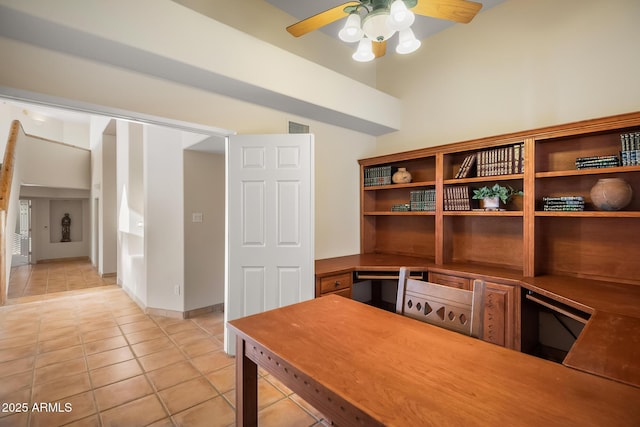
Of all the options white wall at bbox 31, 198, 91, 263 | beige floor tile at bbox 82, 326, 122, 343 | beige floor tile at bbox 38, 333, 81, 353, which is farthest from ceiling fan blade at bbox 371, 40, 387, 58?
white wall at bbox 31, 198, 91, 263

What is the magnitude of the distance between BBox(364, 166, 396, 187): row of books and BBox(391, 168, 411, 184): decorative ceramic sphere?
119 millimetres

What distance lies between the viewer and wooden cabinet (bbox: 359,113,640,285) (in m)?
2.25

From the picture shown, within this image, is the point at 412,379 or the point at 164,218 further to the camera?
the point at 164,218

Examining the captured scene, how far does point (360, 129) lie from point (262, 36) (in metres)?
1.51

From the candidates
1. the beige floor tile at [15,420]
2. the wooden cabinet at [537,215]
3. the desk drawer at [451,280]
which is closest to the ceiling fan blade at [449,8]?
the wooden cabinet at [537,215]

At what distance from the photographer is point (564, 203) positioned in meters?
2.38

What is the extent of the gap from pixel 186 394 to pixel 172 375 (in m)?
0.34

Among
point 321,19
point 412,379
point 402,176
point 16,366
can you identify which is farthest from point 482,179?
point 16,366

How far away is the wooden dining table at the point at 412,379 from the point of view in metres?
0.79

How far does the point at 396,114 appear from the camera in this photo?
147 inches

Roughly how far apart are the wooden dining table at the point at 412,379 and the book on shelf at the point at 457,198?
186 centimetres

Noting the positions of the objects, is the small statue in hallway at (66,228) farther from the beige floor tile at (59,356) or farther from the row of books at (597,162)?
the row of books at (597,162)

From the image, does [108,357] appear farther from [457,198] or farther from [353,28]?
[457,198]

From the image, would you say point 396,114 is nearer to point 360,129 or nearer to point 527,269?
point 360,129
